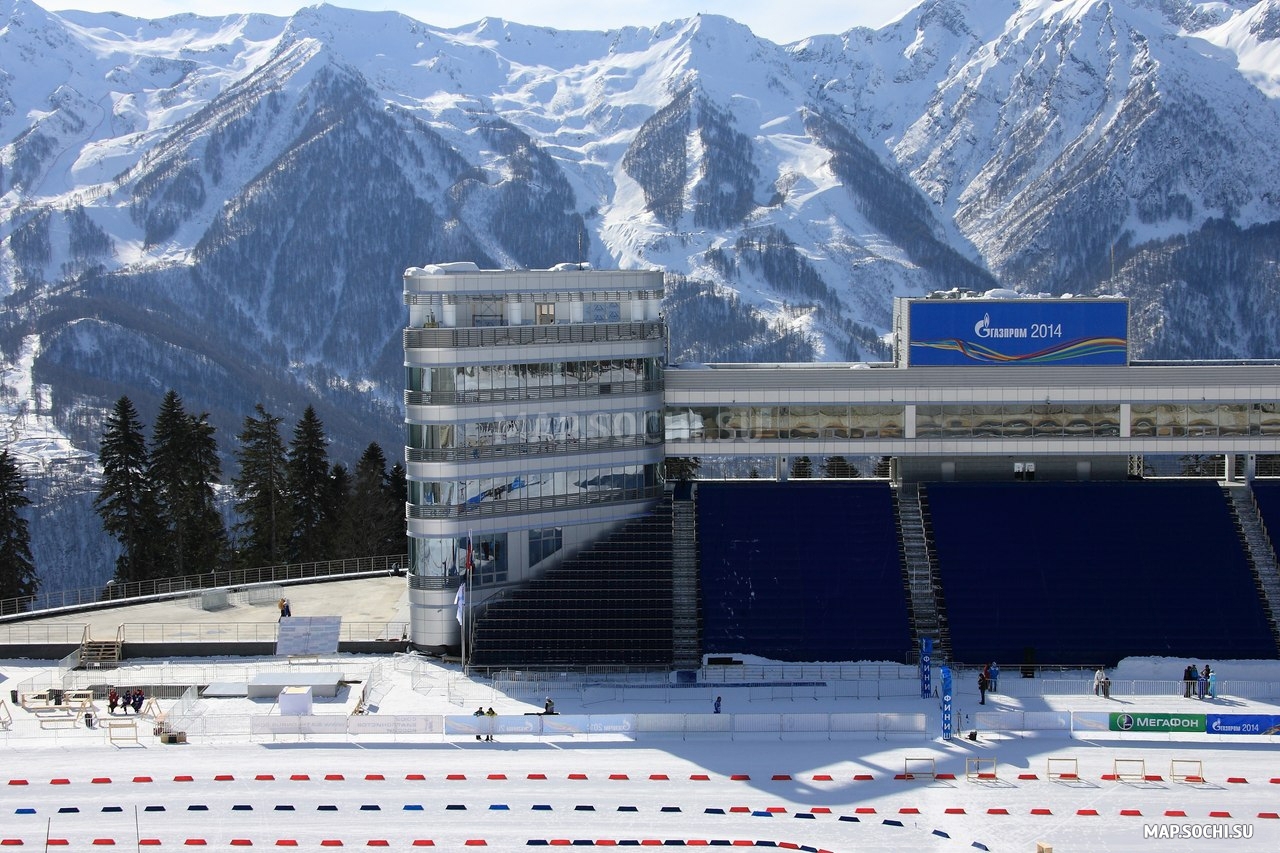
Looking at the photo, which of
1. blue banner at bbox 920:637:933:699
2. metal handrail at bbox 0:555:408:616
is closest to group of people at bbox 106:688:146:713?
metal handrail at bbox 0:555:408:616

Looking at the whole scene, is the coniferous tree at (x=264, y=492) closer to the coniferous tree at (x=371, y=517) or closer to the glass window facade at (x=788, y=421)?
the coniferous tree at (x=371, y=517)

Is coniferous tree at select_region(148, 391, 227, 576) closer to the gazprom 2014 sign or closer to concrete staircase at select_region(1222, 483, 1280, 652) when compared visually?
the gazprom 2014 sign

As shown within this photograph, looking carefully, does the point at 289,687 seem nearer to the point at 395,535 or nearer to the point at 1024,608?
the point at 1024,608

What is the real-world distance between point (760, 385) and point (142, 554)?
42934mm

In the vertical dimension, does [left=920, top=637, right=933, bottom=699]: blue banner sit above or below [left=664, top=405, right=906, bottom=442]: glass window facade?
below

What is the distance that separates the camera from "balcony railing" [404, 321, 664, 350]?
228 ft

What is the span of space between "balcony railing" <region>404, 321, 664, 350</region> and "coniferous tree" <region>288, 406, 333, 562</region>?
103ft

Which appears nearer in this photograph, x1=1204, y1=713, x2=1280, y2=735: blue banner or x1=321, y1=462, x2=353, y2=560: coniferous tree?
x1=1204, y1=713, x2=1280, y2=735: blue banner

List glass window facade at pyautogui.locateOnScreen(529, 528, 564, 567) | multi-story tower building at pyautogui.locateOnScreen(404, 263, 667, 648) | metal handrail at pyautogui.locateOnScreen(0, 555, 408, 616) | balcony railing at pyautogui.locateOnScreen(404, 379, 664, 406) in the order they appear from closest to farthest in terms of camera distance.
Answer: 1. multi-story tower building at pyautogui.locateOnScreen(404, 263, 667, 648)
2. balcony railing at pyautogui.locateOnScreen(404, 379, 664, 406)
3. glass window facade at pyautogui.locateOnScreen(529, 528, 564, 567)
4. metal handrail at pyautogui.locateOnScreen(0, 555, 408, 616)

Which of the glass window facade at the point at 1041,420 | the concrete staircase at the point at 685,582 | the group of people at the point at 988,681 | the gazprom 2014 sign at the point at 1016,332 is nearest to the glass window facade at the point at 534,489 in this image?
Answer: the concrete staircase at the point at 685,582

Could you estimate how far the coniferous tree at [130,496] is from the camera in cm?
9306

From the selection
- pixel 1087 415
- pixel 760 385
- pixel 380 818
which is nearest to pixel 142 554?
pixel 760 385

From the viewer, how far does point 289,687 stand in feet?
205

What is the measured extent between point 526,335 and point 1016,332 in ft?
83.8
